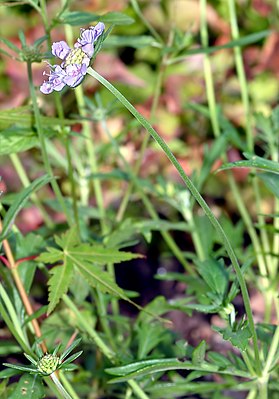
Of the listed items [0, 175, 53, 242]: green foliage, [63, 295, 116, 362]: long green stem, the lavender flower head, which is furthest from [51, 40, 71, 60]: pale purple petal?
[63, 295, 116, 362]: long green stem

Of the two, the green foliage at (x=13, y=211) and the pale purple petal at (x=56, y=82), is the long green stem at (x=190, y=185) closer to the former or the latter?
the pale purple petal at (x=56, y=82)

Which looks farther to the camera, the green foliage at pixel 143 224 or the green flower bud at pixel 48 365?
the green foliage at pixel 143 224

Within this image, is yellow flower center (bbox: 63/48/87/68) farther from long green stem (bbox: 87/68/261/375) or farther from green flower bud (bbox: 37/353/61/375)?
green flower bud (bbox: 37/353/61/375)

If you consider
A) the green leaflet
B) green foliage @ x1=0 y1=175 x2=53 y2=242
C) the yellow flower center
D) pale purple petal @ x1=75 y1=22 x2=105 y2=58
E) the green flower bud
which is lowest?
the green flower bud

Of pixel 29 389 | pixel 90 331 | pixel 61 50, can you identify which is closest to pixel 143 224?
pixel 90 331

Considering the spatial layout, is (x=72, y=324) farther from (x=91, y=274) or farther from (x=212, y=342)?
(x=212, y=342)

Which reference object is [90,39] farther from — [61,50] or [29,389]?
[29,389]

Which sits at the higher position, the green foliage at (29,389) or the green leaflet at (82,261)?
the green leaflet at (82,261)

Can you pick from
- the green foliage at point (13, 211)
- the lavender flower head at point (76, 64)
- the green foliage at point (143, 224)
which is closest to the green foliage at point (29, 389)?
the green foliage at point (143, 224)

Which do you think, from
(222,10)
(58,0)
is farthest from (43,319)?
(222,10)

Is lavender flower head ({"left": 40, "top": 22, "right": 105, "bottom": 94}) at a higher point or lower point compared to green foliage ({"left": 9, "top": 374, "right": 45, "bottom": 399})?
higher

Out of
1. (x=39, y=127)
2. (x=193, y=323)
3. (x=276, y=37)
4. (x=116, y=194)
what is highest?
(x=39, y=127)
